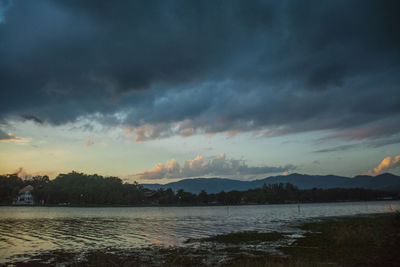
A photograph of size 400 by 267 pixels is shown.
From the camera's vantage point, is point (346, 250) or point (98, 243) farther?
point (98, 243)

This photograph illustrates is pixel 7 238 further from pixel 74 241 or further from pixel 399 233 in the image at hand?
pixel 399 233

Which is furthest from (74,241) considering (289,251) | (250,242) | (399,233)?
(399,233)

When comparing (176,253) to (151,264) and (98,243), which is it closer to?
(151,264)

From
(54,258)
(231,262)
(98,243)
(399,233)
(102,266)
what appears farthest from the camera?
(98,243)

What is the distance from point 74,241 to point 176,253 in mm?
17582

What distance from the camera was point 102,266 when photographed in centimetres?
2464

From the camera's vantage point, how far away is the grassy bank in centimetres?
2556

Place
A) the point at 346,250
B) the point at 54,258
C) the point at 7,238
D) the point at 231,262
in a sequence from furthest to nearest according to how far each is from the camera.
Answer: the point at 7,238 < the point at 346,250 < the point at 54,258 < the point at 231,262

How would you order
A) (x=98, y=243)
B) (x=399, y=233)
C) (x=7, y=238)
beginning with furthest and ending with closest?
1. (x=7, y=238)
2. (x=98, y=243)
3. (x=399, y=233)

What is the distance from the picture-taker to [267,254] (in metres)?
30.4

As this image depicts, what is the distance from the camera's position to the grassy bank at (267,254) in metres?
25.6

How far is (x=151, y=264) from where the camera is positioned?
25641 mm

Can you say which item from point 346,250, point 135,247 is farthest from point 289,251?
point 135,247

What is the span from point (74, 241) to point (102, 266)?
62.2ft
